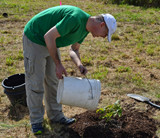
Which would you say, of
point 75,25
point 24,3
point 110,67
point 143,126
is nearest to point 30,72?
point 75,25

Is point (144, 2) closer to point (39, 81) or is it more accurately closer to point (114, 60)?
point (114, 60)

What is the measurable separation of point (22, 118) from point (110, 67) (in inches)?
89.6

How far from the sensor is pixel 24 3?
1104cm

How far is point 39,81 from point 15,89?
797 mm

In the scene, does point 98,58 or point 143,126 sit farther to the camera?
point 98,58

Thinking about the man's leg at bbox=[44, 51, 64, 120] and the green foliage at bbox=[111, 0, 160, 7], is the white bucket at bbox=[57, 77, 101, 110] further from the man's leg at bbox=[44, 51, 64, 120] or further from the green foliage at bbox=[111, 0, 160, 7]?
the green foliage at bbox=[111, 0, 160, 7]

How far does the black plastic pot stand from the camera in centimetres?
358

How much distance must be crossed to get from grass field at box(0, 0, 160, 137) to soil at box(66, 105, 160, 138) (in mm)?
179

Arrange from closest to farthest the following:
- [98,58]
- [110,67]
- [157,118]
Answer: [157,118]
[110,67]
[98,58]

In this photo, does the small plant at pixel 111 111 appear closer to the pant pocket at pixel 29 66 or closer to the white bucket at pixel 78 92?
the white bucket at pixel 78 92

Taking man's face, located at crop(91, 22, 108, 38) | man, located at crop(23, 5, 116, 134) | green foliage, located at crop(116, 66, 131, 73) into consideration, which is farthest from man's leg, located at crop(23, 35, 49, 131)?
green foliage, located at crop(116, 66, 131, 73)

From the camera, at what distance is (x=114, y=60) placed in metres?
5.44

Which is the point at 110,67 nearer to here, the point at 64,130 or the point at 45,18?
the point at 64,130

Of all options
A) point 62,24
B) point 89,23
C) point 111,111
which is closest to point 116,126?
point 111,111
